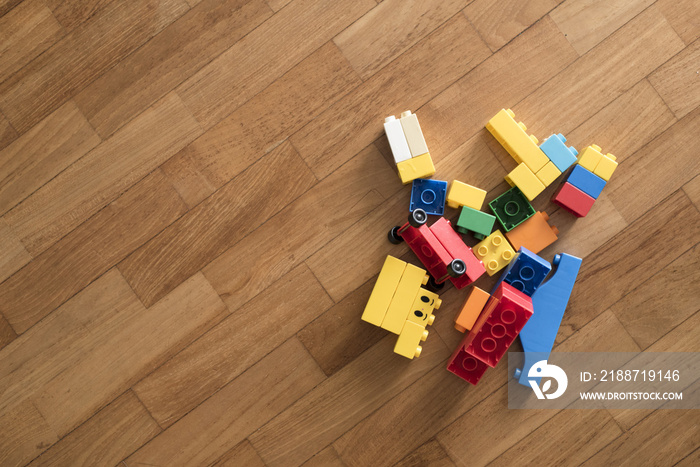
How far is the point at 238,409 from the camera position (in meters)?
1.15

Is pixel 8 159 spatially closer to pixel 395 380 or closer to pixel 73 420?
pixel 73 420

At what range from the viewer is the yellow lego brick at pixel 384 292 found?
3.59 ft

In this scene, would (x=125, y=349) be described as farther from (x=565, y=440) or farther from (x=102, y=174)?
(x=565, y=440)

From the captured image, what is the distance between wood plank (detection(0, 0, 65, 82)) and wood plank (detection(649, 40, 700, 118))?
4.92 feet

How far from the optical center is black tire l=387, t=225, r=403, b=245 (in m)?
1.12

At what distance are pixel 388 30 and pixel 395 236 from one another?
510 mm

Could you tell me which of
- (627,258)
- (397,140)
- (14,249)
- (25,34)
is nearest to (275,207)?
(397,140)

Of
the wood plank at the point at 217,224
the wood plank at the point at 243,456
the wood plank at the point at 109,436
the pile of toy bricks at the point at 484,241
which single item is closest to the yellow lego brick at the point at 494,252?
the pile of toy bricks at the point at 484,241

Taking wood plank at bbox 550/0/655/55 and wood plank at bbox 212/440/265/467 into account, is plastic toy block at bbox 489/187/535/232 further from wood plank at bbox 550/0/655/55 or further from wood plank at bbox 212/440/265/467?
wood plank at bbox 212/440/265/467

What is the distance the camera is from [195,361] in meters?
1.15

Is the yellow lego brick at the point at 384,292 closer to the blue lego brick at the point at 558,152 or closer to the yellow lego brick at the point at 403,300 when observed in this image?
the yellow lego brick at the point at 403,300

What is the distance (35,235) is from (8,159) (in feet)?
0.66

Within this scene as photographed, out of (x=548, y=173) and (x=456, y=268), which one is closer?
(x=456, y=268)

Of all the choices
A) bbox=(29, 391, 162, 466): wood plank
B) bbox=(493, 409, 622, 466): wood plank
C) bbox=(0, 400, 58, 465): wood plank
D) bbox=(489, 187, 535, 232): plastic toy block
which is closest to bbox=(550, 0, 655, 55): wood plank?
bbox=(489, 187, 535, 232): plastic toy block
